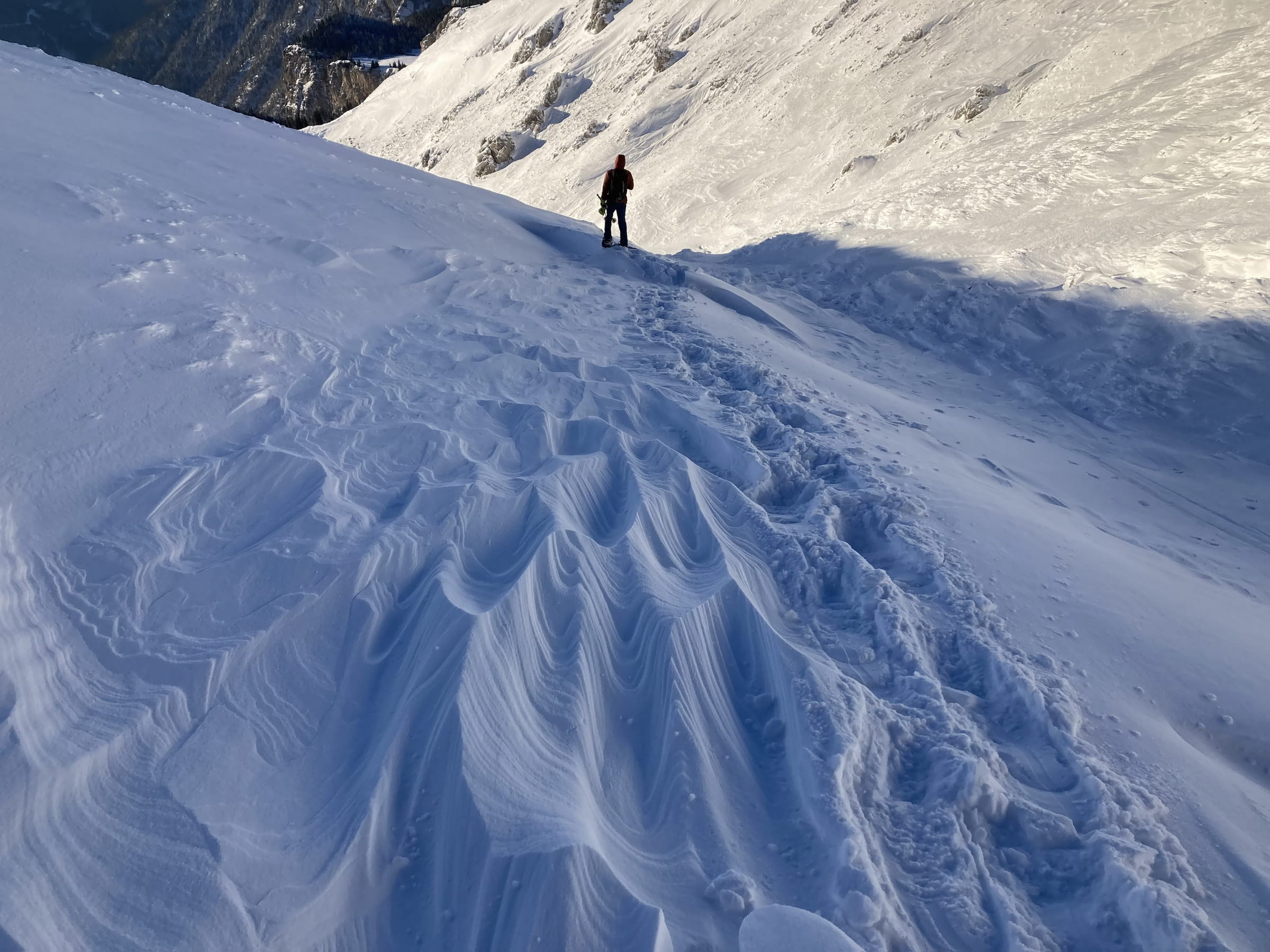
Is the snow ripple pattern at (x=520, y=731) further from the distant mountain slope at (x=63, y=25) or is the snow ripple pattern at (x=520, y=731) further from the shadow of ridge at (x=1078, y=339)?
the distant mountain slope at (x=63, y=25)

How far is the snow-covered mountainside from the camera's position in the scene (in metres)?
7.20

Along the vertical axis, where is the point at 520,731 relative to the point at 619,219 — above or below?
below

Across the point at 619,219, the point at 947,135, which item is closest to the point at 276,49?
the point at 947,135

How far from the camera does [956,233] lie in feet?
27.8

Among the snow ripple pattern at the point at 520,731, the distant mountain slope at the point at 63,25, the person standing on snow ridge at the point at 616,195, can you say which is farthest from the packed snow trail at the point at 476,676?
the distant mountain slope at the point at 63,25

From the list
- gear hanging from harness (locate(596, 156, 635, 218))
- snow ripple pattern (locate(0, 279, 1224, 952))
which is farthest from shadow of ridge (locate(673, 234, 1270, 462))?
snow ripple pattern (locate(0, 279, 1224, 952))

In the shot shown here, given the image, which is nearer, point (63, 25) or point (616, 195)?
point (616, 195)

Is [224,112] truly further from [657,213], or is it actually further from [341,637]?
[341,637]

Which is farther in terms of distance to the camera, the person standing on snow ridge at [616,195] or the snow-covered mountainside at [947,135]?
the person standing on snow ridge at [616,195]

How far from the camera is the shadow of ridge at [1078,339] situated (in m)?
5.46

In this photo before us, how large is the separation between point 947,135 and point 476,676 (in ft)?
43.3

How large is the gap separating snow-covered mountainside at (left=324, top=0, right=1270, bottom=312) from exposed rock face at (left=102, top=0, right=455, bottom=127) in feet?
161

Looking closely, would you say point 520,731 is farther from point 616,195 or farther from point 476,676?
point 616,195

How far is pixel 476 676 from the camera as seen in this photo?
6.90 ft
